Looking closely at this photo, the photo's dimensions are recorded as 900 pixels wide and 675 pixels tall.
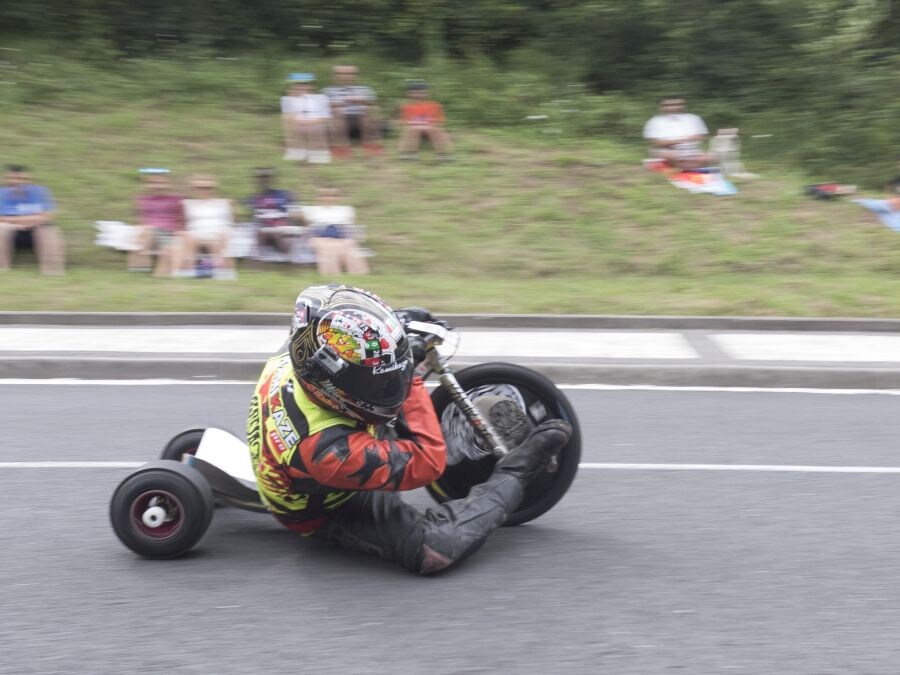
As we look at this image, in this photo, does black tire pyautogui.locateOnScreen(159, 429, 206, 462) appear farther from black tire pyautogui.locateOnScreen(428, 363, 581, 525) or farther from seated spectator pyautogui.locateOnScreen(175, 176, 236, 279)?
seated spectator pyautogui.locateOnScreen(175, 176, 236, 279)

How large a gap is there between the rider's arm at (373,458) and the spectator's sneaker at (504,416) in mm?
429

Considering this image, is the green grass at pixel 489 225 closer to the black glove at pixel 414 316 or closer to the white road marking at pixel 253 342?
the white road marking at pixel 253 342

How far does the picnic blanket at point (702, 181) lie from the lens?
46.3 ft

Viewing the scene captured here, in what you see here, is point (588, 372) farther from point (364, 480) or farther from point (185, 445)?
point (364, 480)

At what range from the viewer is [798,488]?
18.0 feet

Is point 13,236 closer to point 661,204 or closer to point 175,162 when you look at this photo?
point 175,162

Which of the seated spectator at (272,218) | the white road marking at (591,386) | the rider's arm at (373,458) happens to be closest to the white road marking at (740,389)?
the white road marking at (591,386)

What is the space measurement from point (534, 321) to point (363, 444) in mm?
5840

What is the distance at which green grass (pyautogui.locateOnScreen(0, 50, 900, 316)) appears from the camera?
422 inches

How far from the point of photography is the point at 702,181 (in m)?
14.2

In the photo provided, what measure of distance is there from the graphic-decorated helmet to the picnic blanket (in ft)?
34.8

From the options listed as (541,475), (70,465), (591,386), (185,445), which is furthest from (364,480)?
(591,386)

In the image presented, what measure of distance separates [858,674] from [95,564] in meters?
2.88

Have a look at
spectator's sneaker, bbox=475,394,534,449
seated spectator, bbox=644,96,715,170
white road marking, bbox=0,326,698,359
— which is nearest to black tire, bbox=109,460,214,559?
spectator's sneaker, bbox=475,394,534,449
